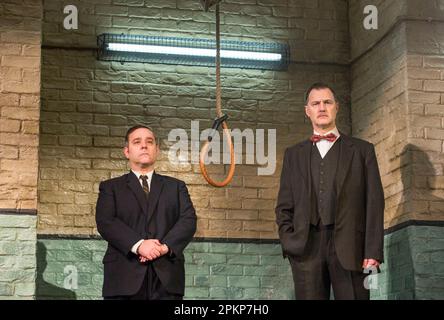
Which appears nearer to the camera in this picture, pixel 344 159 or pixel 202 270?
pixel 344 159

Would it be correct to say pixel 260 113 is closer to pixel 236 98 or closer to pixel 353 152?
pixel 236 98

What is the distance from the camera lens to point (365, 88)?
23.7 ft

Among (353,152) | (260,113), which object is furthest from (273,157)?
(353,152)

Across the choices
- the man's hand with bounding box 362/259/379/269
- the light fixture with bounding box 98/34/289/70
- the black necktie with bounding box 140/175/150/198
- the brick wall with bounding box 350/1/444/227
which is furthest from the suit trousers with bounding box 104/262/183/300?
the light fixture with bounding box 98/34/289/70

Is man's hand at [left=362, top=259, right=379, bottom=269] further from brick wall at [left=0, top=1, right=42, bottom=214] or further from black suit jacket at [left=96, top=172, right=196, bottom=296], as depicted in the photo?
brick wall at [left=0, top=1, right=42, bottom=214]

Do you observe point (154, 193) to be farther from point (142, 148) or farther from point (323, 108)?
point (323, 108)

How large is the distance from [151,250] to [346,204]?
1025 millimetres

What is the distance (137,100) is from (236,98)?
27.4 inches

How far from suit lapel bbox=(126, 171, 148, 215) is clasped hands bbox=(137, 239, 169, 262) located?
0.25 m

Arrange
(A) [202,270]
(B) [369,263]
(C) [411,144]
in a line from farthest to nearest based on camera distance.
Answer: (A) [202,270] → (C) [411,144] → (B) [369,263]

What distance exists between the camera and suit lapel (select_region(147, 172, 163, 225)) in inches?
223

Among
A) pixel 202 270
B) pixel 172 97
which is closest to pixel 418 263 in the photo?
pixel 202 270

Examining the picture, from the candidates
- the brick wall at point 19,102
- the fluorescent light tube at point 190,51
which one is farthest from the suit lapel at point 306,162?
the fluorescent light tube at point 190,51

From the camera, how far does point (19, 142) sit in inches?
247
